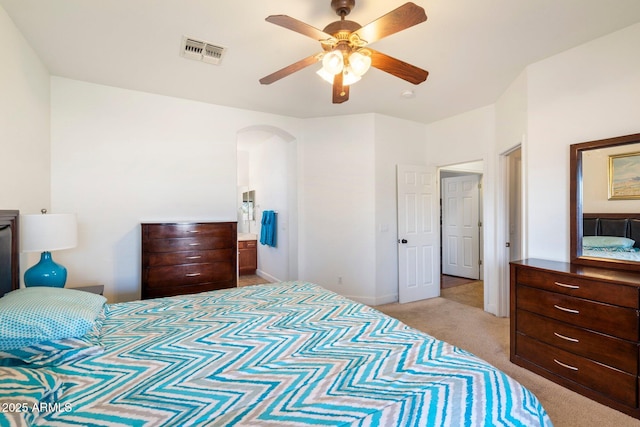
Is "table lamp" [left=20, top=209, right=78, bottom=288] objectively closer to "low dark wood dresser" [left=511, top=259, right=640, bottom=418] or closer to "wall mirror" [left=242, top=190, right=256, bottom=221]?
"low dark wood dresser" [left=511, top=259, right=640, bottom=418]

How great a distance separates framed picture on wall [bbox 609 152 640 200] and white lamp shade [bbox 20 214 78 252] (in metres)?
4.05

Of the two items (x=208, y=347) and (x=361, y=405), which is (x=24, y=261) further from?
(x=361, y=405)

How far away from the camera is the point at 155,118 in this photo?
10.4 ft

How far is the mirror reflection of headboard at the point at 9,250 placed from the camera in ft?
5.74

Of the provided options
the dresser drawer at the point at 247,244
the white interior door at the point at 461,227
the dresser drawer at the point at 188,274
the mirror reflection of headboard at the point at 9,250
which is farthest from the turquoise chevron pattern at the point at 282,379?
the white interior door at the point at 461,227

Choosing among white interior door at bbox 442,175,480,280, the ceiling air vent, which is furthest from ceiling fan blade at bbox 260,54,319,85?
white interior door at bbox 442,175,480,280

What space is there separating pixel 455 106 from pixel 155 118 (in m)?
3.54

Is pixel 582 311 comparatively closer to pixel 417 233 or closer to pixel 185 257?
pixel 417 233

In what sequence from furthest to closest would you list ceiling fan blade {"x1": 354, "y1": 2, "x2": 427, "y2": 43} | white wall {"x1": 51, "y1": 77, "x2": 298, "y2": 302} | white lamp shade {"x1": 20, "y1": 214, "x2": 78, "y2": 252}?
white wall {"x1": 51, "y1": 77, "x2": 298, "y2": 302}
white lamp shade {"x1": 20, "y1": 214, "x2": 78, "y2": 252}
ceiling fan blade {"x1": 354, "y1": 2, "x2": 427, "y2": 43}

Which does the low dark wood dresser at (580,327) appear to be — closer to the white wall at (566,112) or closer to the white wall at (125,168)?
the white wall at (566,112)

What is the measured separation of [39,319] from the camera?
3.75ft

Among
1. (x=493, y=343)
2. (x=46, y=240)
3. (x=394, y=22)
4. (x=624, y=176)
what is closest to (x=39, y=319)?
(x=46, y=240)

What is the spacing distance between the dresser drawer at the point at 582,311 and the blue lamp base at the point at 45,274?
11.6 ft

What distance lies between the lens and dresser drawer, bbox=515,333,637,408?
1.77m
